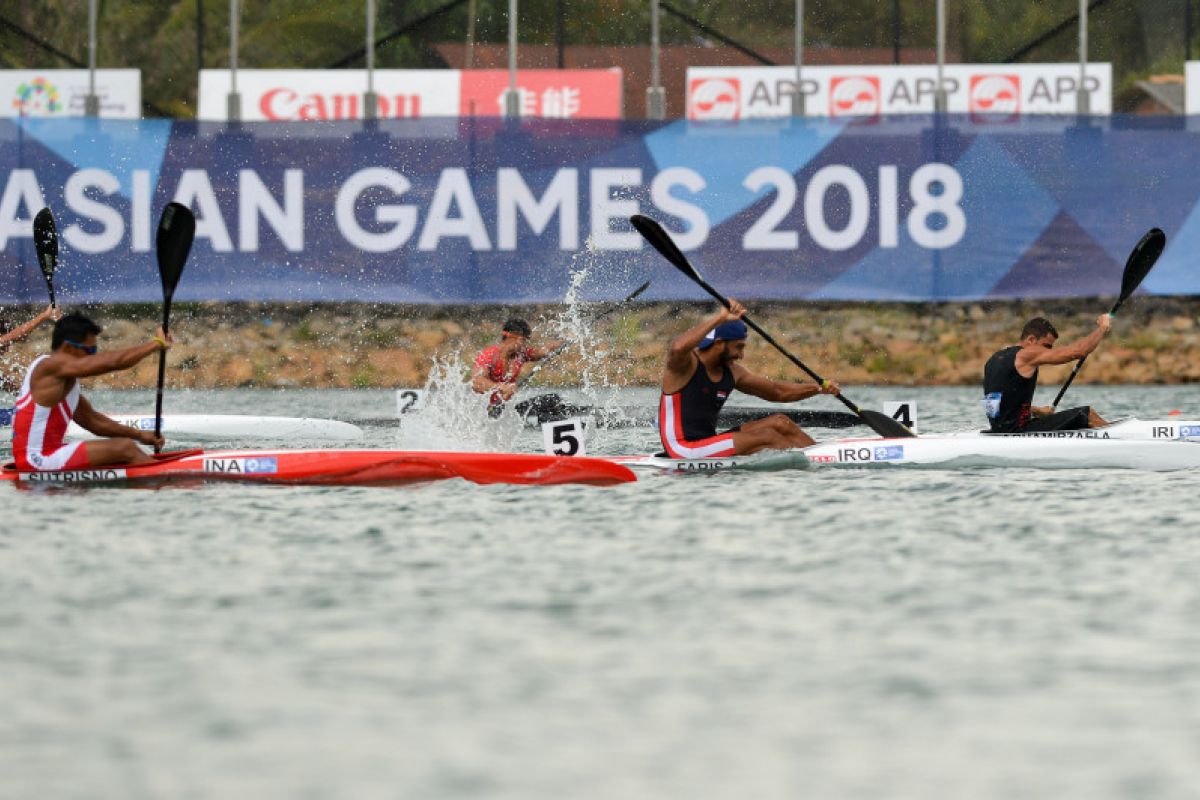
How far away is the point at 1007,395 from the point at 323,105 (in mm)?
12809

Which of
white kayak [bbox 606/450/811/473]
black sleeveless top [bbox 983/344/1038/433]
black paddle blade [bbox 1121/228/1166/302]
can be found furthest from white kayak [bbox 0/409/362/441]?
black paddle blade [bbox 1121/228/1166/302]

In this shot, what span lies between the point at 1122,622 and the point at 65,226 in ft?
55.0

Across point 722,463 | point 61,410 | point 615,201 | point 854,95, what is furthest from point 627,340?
point 61,410

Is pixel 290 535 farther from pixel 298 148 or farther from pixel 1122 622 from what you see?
pixel 298 148

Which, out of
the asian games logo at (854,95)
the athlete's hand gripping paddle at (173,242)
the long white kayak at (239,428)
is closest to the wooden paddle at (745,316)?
the athlete's hand gripping paddle at (173,242)

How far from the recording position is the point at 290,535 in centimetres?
1202

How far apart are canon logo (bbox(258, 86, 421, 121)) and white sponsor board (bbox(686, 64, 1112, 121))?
355 centimetres

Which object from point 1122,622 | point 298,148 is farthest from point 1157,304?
point 1122,622

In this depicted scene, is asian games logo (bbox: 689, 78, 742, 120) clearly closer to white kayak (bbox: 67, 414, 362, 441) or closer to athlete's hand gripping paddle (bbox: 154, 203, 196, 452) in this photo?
white kayak (bbox: 67, 414, 362, 441)

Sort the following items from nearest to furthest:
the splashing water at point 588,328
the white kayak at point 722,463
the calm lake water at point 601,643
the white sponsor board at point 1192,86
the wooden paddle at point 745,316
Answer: the calm lake water at point 601,643 → the white kayak at point 722,463 → the wooden paddle at point 745,316 → the splashing water at point 588,328 → the white sponsor board at point 1192,86

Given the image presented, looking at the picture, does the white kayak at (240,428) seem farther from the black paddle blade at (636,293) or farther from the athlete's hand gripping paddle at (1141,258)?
the athlete's hand gripping paddle at (1141,258)

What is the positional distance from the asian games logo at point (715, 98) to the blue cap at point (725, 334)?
1222cm

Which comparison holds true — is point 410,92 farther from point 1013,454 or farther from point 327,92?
point 1013,454

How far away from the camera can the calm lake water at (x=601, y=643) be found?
266 inches
